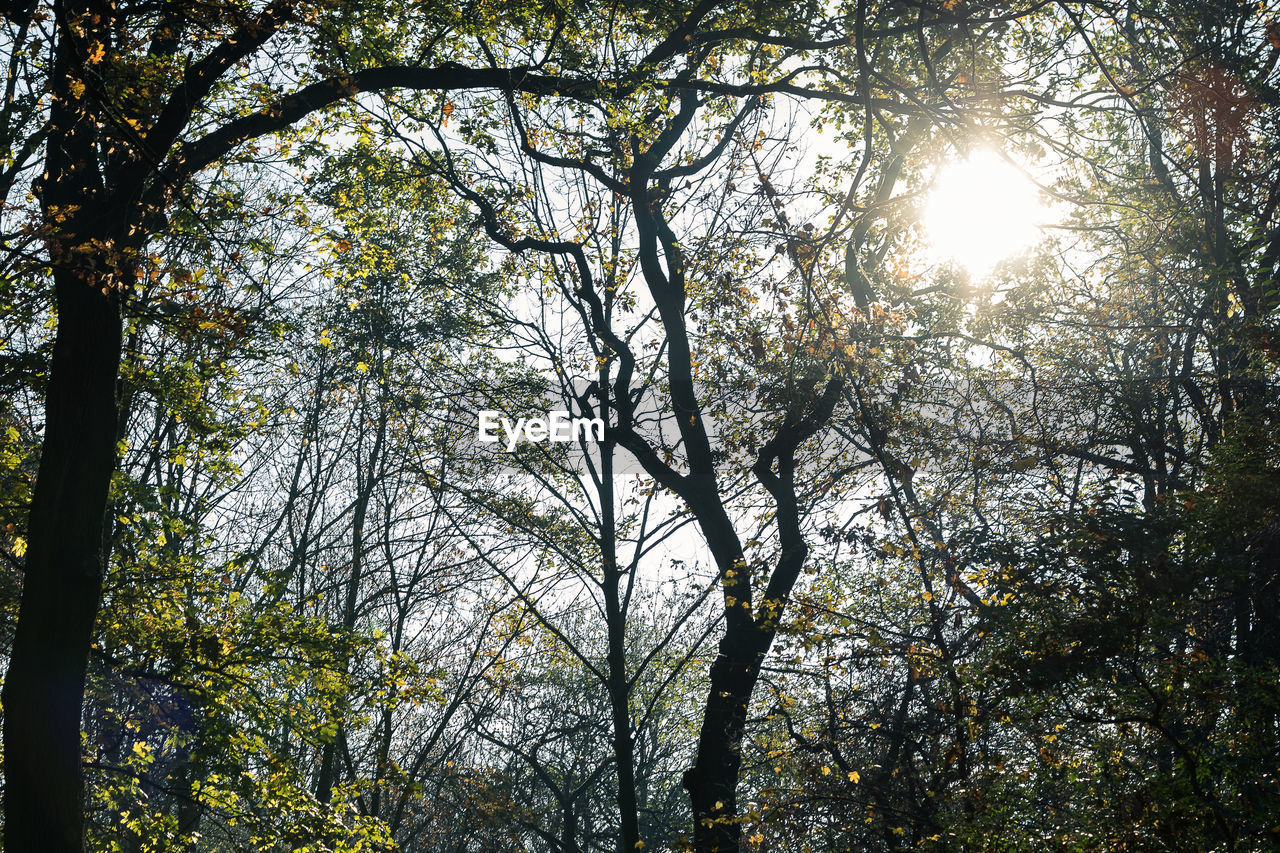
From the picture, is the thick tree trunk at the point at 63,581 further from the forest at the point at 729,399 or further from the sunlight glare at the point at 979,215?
the sunlight glare at the point at 979,215

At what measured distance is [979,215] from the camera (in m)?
9.95

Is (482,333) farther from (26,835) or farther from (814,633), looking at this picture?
(26,835)

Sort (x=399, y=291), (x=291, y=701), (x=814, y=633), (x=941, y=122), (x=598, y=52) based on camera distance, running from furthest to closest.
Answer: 1. (x=399, y=291)
2. (x=291, y=701)
3. (x=598, y=52)
4. (x=814, y=633)
5. (x=941, y=122)

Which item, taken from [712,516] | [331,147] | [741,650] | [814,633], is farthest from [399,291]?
[814,633]

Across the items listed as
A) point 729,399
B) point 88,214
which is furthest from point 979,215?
point 88,214

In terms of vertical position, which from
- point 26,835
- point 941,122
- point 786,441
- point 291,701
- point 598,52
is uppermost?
point 598,52

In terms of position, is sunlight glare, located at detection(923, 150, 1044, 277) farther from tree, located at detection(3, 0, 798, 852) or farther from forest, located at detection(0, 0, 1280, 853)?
tree, located at detection(3, 0, 798, 852)

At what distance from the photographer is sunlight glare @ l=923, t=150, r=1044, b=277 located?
8.20 meters

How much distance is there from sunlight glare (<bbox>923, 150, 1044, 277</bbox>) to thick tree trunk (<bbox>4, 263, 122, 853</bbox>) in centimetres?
643

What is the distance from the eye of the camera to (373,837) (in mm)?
9883

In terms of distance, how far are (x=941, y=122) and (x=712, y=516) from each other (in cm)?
454

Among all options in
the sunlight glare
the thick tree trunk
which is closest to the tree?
the thick tree trunk

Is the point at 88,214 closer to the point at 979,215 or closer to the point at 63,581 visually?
the point at 63,581

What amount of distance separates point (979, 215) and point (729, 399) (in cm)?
344
